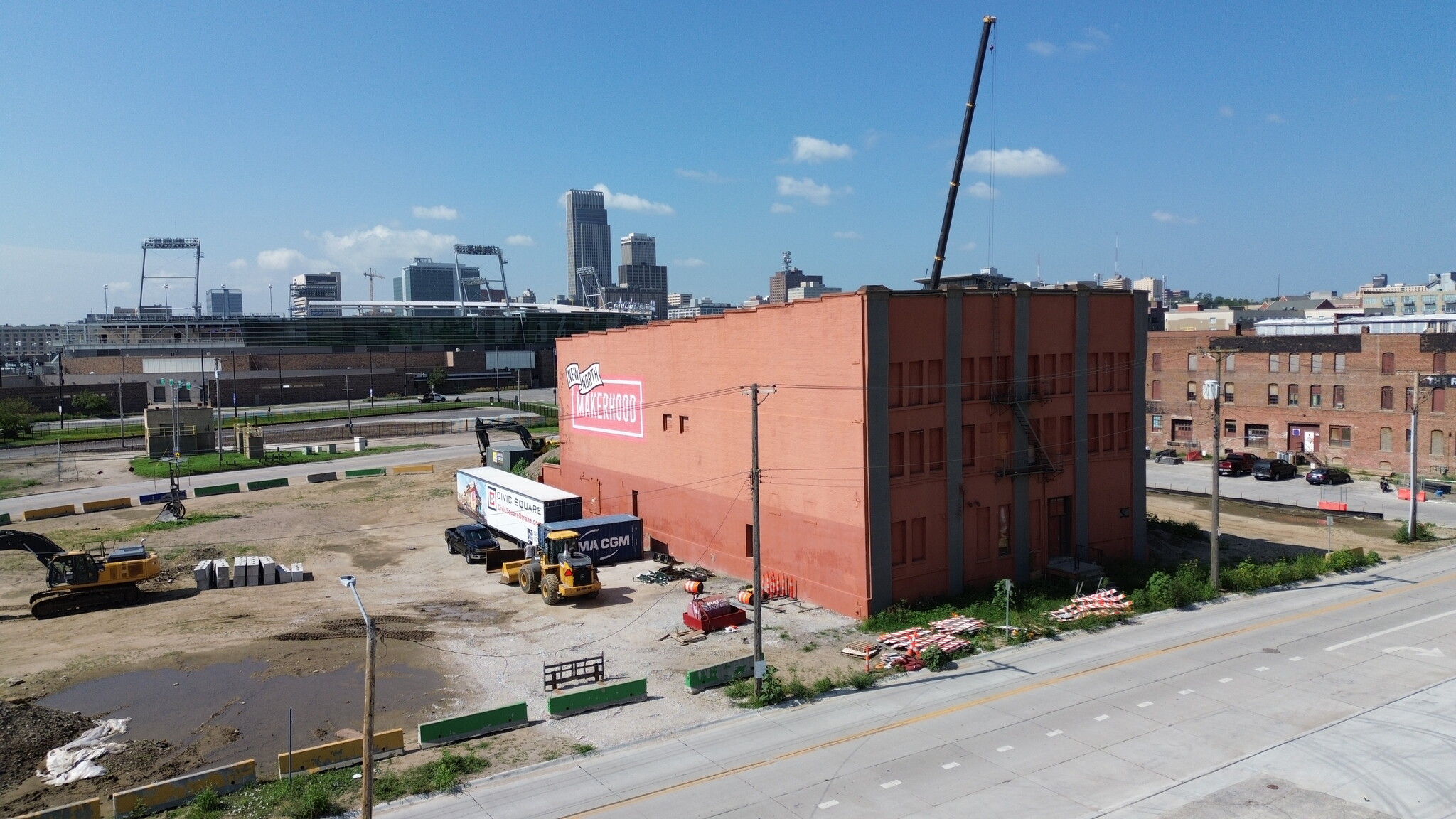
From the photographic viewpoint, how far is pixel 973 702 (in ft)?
75.2

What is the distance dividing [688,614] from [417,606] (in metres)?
11.2

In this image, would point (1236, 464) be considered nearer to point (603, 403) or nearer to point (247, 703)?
point (603, 403)

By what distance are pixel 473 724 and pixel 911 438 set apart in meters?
17.0

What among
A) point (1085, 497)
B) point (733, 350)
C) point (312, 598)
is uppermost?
point (733, 350)

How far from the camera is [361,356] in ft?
458

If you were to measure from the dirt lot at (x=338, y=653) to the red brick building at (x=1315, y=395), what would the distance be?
1566 inches

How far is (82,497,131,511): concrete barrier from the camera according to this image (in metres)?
56.3

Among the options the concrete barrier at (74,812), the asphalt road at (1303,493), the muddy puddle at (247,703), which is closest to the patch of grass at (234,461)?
the muddy puddle at (247,703)

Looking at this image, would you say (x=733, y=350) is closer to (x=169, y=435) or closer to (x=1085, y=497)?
(x=1085, y=497)

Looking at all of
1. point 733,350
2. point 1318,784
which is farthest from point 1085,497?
point 1318,784

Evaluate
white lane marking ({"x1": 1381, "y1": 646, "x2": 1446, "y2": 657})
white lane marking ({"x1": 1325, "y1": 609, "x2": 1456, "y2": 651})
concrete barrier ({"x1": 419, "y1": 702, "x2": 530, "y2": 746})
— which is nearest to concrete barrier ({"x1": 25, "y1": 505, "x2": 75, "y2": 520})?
concrete barrier ({"x1": 419, "y1": 702, "x2": 530, "y2": 746})

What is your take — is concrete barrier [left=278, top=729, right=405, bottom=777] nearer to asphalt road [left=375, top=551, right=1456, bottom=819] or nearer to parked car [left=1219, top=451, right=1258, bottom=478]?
asphalt road [left=375, top=551, right=1456, bottom=819]

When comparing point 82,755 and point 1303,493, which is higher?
point 1303,493

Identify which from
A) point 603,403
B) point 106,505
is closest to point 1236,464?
point 603,403
